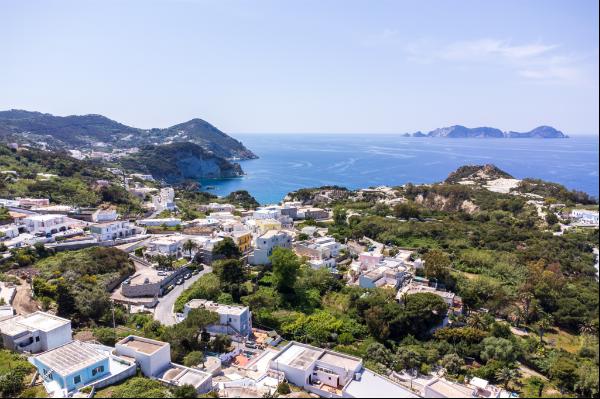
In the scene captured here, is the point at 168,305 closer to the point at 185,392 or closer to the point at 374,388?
the point at 185,392

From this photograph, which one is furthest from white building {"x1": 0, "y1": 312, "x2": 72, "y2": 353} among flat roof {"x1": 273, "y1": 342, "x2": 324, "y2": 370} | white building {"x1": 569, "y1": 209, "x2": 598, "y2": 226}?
white building {"x1": 569, "y1": 209, "x2": 598, "y2": 226}

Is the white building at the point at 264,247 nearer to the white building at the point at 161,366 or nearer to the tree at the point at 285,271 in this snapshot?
the tree at the point at 285,271

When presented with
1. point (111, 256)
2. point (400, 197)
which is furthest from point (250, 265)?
point (400, 197)

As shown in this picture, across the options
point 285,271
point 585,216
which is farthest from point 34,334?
point 585,216

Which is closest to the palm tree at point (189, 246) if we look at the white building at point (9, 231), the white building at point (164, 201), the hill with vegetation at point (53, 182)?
the white building at point (9, 231)

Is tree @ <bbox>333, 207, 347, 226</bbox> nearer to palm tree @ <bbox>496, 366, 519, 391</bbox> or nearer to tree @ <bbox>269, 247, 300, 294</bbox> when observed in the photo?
tree @ <bbox>269, 247, 300, 294</bbox>
